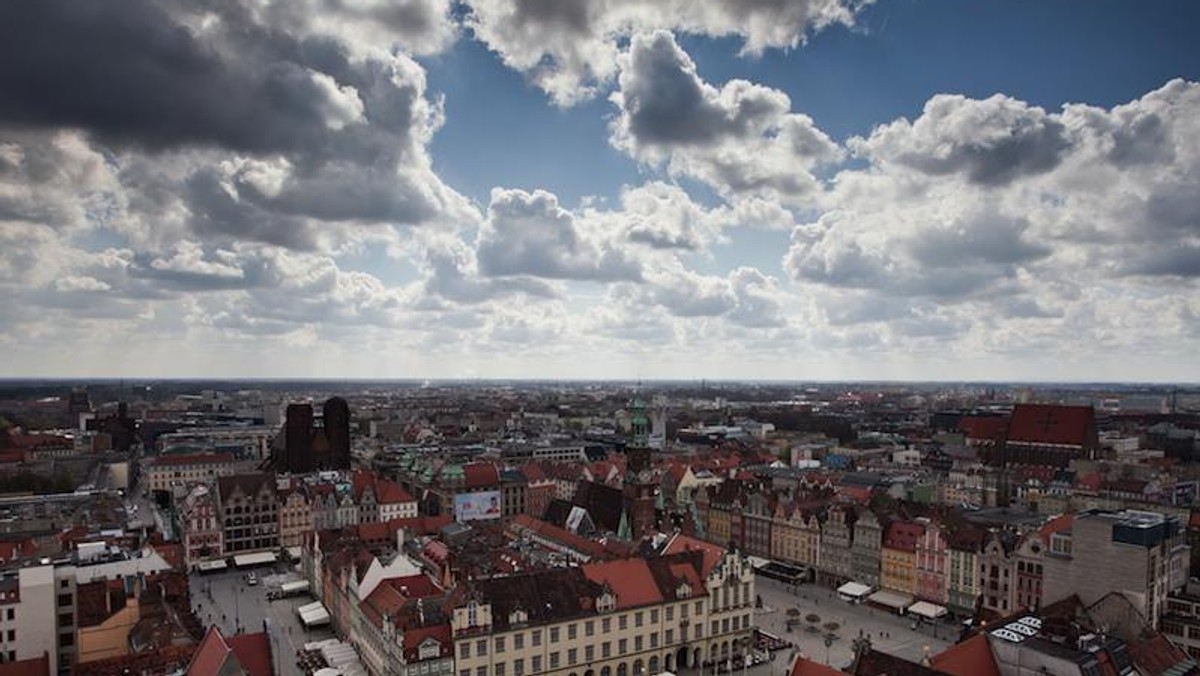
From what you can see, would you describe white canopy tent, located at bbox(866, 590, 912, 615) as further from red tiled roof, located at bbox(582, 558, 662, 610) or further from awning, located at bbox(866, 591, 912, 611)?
red tiled roof, located at bbox(582, 558, 662, 610)

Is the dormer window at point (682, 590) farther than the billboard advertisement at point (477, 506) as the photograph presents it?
No

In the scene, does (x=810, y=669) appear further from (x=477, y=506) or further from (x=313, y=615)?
(x=477, y=506)

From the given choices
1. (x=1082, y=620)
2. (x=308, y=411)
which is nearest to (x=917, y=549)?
(x=1082, y=620)

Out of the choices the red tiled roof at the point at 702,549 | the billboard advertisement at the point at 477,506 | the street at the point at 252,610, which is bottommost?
the street at the point at 252,610

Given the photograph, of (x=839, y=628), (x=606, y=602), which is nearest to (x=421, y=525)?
(x=606, y=602)

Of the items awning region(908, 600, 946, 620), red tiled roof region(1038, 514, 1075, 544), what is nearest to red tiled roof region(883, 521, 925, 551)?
awning region(908, 600, 946, 620)

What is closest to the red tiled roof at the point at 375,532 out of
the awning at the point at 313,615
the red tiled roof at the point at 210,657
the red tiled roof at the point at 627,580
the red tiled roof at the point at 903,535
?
the awning at the point at 313,615

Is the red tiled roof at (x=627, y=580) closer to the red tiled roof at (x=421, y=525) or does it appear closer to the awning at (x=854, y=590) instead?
the awning at (x=854, y=590)
